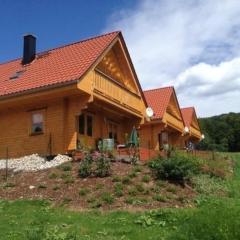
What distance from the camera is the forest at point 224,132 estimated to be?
201 ft

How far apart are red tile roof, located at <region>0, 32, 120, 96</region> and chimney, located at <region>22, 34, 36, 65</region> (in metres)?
0.35

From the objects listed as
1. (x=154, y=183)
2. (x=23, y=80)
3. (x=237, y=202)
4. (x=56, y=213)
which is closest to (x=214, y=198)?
(x=237, y=202)

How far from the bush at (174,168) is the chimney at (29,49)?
12.6 meters

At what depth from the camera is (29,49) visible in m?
28.6

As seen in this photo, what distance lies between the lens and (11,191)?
17781mm

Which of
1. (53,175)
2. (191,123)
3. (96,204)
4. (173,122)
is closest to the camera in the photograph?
(96,204)

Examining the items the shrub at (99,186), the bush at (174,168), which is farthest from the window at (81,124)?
the shrub at (99,186)

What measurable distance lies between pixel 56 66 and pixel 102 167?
331 inches

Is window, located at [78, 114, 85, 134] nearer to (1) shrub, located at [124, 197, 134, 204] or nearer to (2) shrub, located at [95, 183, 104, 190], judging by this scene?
(2) shrub, located at [95, 183, 104, 190]

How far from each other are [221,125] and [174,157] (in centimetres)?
4662

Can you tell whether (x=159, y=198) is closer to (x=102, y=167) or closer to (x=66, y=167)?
(x=102, y=167)

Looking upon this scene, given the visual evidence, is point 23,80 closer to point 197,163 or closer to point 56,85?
point 56,85

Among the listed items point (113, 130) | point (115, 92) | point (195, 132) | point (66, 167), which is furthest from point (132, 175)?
point (195, 132)

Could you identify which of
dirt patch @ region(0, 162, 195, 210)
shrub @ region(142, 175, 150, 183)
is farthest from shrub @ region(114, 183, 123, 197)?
shrub @ region(142, 175, 150, 183)
